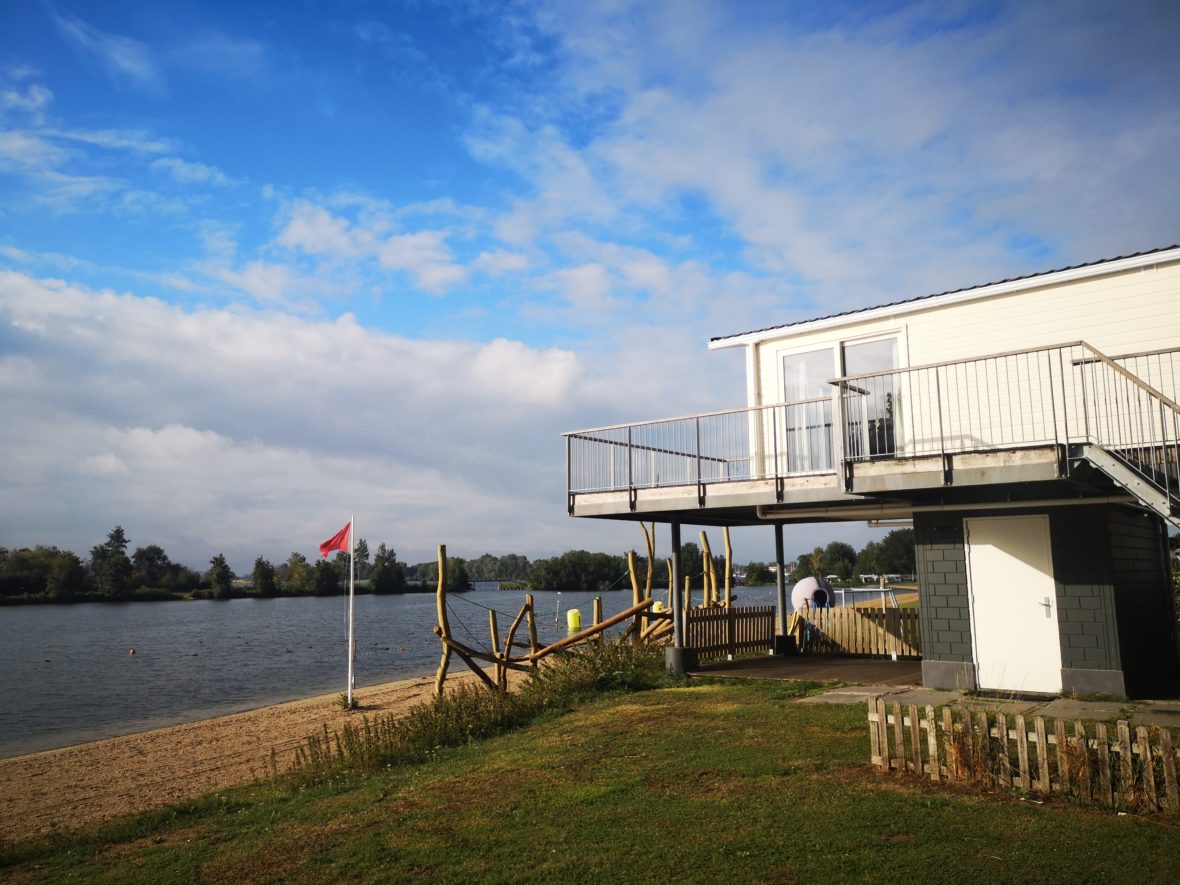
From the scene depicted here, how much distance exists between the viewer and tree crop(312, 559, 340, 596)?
14688 centimetres

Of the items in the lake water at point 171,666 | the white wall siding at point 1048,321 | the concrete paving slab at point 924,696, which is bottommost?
the lake water at point 171,666

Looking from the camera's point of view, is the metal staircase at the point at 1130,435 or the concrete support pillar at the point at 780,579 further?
the concrete support pillar at the point at 780,579

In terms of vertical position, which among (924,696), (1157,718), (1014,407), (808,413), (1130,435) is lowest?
(924,696)

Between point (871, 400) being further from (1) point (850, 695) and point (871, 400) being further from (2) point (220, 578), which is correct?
(2) point (220, 578)

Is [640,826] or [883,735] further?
[883,735]

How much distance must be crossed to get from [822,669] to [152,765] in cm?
1518

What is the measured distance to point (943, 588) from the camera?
14.6 m

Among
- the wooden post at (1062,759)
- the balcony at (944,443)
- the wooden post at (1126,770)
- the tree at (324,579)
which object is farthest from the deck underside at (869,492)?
the tree at (324,579)

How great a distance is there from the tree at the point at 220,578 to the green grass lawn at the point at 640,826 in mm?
135482

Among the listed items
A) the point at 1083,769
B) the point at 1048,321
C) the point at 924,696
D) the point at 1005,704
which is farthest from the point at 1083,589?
the point at 1083,769

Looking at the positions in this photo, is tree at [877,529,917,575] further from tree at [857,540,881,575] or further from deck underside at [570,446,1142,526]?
deck underside at [570,446,1142,526]

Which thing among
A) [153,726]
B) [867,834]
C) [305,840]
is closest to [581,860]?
[867,834]

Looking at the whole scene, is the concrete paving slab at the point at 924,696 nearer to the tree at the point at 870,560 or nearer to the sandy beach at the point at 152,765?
the sandy beach at the point at 152,765

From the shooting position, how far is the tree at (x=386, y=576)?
150750mm
